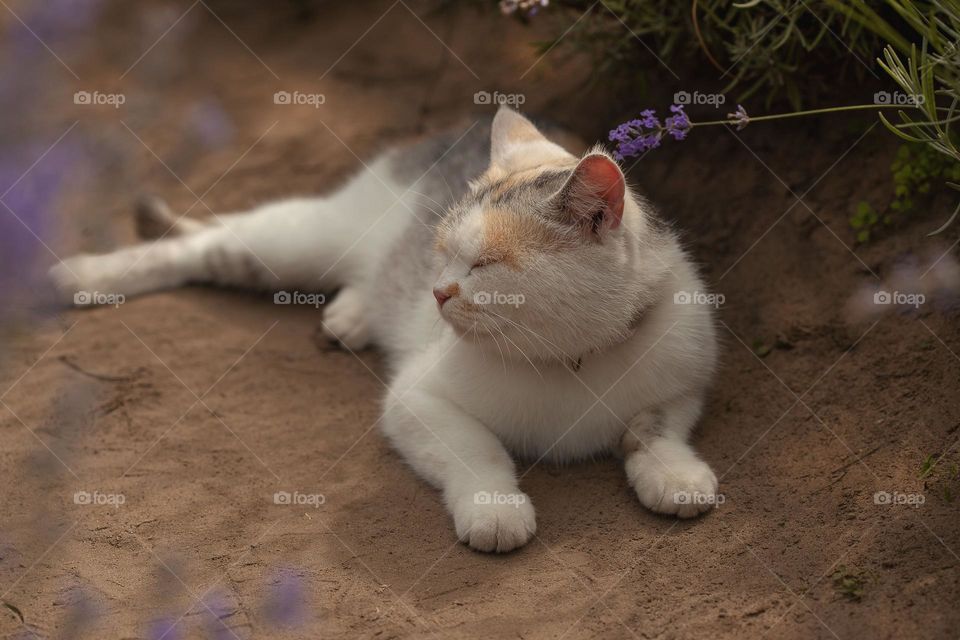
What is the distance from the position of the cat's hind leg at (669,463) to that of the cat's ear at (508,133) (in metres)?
1.16

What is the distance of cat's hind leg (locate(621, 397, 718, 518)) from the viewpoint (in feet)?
10.6

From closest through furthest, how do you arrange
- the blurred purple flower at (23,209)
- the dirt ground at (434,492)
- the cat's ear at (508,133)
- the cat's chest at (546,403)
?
the dirt ground at (434,492) → the cat's chest at (546,403) → the cat's ear at (508,133) → the blurred purple flower at (23,209)

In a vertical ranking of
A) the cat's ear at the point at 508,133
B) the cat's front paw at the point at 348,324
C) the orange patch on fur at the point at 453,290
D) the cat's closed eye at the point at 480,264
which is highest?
the cat's ear at the point at 508,133

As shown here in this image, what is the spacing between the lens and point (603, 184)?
2.98 metres

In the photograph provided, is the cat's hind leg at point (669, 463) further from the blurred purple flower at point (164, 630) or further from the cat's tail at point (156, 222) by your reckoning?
the cat's tail at point (156, 222)

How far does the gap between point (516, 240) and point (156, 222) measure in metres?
2.80

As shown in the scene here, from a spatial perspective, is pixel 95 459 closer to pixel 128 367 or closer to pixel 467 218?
pixel 128 367

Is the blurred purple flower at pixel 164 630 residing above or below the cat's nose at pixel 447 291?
below

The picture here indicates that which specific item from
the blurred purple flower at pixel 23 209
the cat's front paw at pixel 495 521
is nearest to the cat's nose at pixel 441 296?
the cat's front paw at pixel 495 521

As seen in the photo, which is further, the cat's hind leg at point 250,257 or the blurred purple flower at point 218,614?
the cat's hind leg at point 250,257

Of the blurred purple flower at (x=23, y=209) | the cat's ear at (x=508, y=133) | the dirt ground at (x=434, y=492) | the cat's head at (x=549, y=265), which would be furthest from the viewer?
the blurred purple flower at (x=23, y=209)

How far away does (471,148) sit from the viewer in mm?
4609

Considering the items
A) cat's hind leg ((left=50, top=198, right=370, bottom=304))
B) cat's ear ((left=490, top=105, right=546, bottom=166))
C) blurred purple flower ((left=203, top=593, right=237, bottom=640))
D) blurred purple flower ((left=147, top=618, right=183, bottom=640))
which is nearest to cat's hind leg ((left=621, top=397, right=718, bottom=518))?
cat's ear ((left=490, top=105, right=546, bottom=166))

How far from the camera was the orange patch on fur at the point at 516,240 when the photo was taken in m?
3.07
